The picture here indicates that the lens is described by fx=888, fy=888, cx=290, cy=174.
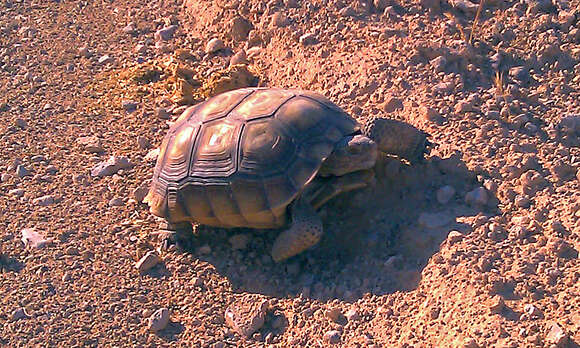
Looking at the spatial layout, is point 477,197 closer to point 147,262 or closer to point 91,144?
point 147,262

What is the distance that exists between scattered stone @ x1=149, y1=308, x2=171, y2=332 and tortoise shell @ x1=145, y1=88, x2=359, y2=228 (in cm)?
64

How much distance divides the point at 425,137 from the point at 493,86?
69 cm

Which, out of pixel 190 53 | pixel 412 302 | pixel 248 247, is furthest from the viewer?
pixel 190 53

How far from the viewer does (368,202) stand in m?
5.29

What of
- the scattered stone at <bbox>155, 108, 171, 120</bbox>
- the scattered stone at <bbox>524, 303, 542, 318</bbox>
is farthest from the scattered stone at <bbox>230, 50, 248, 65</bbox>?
the scattered stone at <bbox>524, 303, 542, 318</bbox>

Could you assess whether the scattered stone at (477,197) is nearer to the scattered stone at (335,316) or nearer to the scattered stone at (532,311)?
the scattered stone at (532,311)

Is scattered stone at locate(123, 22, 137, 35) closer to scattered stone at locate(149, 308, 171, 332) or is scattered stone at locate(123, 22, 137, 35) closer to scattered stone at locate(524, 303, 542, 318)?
scattered stone at locate(149, 308, 171, 332)

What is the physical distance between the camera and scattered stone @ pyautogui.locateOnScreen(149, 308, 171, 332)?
16.1ft

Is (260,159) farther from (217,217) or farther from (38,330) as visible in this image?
(38,330)

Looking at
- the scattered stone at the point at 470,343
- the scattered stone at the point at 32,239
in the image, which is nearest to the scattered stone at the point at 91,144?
the scattered stone at the point at 32,239

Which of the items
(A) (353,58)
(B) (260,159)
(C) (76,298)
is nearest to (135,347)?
(C) (76,298)

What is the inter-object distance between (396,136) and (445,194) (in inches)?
18.4

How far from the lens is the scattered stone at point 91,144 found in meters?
6.38

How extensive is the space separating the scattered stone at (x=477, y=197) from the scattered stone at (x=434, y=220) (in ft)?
0.54
